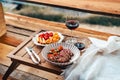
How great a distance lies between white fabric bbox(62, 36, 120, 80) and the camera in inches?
54.5

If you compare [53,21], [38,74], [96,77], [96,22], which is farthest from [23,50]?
[96,22]

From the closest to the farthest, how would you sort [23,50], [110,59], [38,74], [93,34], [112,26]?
[110,59], [23,50], [38,74], [93,34], [112,26]

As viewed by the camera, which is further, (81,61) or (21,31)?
(21,31)

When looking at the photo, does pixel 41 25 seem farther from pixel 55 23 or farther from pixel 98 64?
pixel 98 64

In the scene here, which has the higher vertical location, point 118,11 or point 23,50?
point 118,11

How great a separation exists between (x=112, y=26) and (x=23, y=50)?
1.45 m

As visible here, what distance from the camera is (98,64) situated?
1.45 m

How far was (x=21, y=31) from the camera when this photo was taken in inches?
101

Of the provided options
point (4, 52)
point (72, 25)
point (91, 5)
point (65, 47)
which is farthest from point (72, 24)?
point (4, 52)

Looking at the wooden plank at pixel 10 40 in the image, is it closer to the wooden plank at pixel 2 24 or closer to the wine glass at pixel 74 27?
the wooden plank at pixel 2 24

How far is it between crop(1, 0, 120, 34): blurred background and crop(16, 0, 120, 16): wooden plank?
209mm

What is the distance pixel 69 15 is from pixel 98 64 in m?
1.37

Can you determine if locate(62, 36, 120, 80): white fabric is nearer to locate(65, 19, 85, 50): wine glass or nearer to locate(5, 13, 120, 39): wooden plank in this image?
locate(65, 19, 85, 50): wine glass

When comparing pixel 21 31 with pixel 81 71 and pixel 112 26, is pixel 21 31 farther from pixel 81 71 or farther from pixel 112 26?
pixel 81 71
